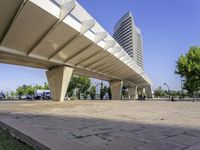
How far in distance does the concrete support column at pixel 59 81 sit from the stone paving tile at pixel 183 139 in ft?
98.7

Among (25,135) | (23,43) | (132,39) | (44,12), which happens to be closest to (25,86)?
(132,39)

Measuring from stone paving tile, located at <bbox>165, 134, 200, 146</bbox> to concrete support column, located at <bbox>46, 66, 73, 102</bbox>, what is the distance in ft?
98.7

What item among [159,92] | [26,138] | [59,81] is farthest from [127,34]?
[26,138]

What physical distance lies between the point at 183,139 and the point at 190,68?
42.1 metres

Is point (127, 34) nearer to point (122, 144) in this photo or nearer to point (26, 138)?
point (26, 138)

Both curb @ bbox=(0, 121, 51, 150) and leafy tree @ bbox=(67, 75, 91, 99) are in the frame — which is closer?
curb @ bbox=(0, 121, 51, 150)

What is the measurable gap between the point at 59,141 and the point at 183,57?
44.9m

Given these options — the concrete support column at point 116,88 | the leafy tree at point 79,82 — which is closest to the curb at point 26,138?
the concrete support column at point 116,88

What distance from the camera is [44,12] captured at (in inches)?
744

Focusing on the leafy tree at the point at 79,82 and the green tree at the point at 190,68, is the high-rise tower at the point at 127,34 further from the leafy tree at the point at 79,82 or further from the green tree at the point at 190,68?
the green tree at the point at 190,68

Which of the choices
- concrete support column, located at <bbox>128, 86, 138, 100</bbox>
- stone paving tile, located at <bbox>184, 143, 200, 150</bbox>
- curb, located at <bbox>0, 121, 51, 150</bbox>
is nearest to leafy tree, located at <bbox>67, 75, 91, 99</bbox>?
concrete support column, located at <bbox>128, 86, 138, 100</bbox>

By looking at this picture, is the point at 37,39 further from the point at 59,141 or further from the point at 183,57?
the point at 183,57

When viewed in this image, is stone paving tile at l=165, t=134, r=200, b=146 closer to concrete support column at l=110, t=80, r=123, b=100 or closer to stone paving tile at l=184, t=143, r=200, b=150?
stone paving tile at l=184, t=143, r=200, b=150

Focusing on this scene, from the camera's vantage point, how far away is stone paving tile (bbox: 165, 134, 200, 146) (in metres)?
5.34
